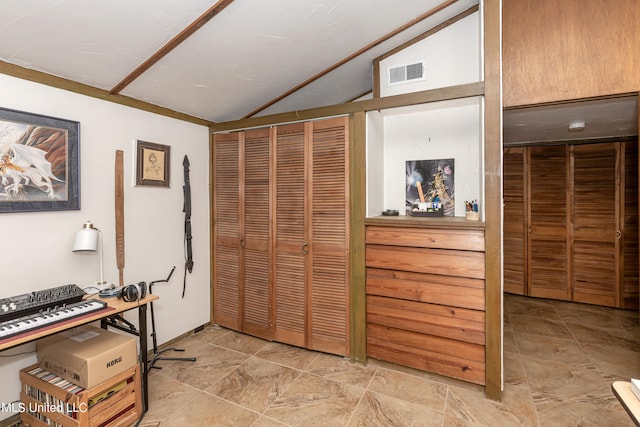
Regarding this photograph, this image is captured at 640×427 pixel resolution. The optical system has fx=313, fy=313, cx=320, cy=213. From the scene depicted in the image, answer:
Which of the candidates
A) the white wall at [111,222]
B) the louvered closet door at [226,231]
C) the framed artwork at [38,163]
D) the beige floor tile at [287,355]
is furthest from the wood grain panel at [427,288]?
the framed artwork at [38,163]

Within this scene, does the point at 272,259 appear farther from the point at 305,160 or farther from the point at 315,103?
the point at 315,103

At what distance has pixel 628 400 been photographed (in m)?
1.15

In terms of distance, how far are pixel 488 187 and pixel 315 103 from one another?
91.3 inches

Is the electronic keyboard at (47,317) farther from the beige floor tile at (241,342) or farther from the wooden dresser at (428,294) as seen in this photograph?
the wooden dresser at (428,294)

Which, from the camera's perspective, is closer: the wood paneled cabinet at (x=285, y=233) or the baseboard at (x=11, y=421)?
the baseboard at (x=11, y=421)

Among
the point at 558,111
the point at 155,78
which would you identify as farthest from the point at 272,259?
the point at 558,111

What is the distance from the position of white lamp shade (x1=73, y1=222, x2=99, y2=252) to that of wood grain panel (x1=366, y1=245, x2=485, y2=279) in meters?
2.02

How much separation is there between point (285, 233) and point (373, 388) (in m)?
1.47

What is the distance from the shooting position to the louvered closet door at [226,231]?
127 inches

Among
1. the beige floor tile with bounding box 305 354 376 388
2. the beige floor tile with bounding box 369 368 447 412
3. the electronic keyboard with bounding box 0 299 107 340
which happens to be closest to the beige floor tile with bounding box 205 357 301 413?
the beige floor tile with bounding box 305 354 376 388

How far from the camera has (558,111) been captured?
287 centimetres

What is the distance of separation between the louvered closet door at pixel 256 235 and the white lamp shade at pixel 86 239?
4.23ft

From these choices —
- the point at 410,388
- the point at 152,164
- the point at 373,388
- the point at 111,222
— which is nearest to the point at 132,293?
the point at 111,222

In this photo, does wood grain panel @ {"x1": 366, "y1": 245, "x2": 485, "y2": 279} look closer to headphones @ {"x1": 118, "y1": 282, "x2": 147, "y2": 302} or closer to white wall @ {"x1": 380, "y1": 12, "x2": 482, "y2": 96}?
white wall @ {"x1": 380, "y1": 12, "x2": 482, "y2": 96}
